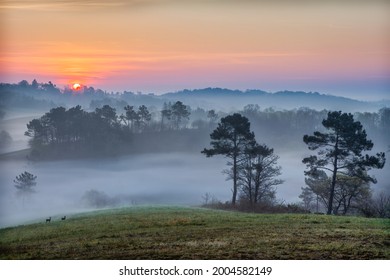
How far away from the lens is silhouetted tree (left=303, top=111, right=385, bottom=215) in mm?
15086

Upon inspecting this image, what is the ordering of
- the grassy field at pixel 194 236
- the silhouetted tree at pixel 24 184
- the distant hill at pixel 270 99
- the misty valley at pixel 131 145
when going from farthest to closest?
the distant hill at pixel 270 99 → the misty valley at pixel 131 145 → the silhouetted tree at pixel 24 184 → the grassy field at pixel 194 236

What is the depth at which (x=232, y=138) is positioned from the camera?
587 inches

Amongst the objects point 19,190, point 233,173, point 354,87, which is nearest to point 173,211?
point 233,173

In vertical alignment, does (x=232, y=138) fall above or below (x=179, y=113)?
below

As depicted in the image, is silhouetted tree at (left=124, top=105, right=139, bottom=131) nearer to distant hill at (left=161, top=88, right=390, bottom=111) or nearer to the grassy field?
distant hill at (left=161, top=88, right=390, bottom=111)

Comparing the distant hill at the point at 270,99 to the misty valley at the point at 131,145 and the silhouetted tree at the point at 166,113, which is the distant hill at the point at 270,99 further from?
the silhouetted tree at the point at 166,113

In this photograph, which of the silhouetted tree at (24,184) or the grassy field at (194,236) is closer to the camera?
the grassy field at (194,236)

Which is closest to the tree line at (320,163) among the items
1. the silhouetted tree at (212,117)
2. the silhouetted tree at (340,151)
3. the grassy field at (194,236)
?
the silhouetted tree at (340,151)

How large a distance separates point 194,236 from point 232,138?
2.22 metres

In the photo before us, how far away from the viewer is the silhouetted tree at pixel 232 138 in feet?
49.0

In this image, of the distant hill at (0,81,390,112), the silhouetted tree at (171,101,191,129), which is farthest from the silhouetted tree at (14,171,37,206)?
the silhouetted tree at (171,101,191,129)

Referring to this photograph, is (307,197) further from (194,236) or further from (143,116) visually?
(143,116)

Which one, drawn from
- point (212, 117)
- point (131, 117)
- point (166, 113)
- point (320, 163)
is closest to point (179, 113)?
Answer: point (166, 113)

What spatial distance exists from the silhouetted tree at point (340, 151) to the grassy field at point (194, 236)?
1.05m
